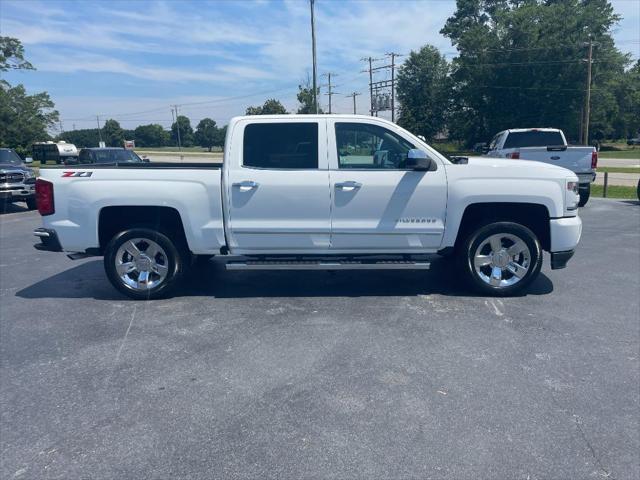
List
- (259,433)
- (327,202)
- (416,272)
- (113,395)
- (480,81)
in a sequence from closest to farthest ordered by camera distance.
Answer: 1. (259,433)
2. (113,395)
3. (327,202)
4. (416,272)
5. (480,81)

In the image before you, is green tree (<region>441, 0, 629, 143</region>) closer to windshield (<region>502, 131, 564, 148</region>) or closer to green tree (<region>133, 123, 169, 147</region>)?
windshield (<region>502, 131, 564, 148</region>)

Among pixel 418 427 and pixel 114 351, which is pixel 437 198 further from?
pixel 114 351

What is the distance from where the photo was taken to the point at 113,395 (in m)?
3.70

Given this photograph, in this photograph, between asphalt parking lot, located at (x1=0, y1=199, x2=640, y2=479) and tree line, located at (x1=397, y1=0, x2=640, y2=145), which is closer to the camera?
asphalt parking lot, located at (x1=0, y1=199, x2=640, y2=479)

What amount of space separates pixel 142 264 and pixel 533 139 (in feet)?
42.4

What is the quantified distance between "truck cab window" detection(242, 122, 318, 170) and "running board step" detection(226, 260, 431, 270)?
1.05 m

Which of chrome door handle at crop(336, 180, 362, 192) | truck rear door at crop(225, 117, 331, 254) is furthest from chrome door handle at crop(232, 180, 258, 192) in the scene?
chrome door handle at crop(336, 180, 362, 192)

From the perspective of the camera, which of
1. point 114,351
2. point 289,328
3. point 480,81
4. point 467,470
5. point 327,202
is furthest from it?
point 480,81

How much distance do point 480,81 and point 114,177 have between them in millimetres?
56723

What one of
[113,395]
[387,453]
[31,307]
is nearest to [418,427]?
[387,453]

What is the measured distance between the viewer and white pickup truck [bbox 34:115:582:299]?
18.4ft

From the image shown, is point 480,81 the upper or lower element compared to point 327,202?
upper

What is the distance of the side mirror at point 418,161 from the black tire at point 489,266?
945mm

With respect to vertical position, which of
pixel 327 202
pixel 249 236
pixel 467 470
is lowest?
pixel 467 470
